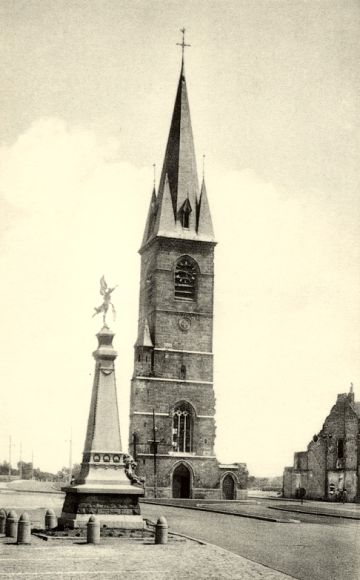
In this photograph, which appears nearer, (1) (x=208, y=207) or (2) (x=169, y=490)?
(2) (x=169, y=490)

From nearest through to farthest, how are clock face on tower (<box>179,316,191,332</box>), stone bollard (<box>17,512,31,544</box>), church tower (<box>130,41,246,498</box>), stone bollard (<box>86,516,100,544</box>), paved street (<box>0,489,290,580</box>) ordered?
paved street (<box>0,489,290,580</box>)
stone bollard (<box>17,512,31,544</box>)
stone bollard (<box>86,516,100,544</box>)
church tower (<box>130,41,246,498</box>)
clock face on tower (<box>179,316,191,332</box>)

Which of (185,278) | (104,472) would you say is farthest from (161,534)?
(185,278)

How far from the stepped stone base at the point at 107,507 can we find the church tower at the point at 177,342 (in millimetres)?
36689

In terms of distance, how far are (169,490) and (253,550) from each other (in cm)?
4254

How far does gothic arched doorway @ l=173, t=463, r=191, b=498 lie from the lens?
200ft

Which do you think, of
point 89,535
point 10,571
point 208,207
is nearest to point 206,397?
point 208,207

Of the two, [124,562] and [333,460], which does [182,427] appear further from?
[124,562]

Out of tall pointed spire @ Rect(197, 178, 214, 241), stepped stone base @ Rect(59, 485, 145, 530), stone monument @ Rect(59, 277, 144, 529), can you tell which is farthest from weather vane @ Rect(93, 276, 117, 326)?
tall pointed spire @ Rect(197, 178, 214, 241)

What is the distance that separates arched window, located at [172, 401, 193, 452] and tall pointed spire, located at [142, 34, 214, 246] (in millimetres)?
12720

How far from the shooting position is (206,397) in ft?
207

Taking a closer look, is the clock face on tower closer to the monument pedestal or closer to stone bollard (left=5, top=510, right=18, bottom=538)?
the monument pedestal

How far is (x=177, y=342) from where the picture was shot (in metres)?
63.6

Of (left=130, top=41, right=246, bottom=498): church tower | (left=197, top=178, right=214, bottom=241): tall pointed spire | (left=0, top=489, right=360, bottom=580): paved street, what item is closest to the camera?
(left=0, top=489, right=360, bottom=580): paved street

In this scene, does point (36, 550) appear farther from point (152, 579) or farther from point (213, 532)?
point (213, 532)
